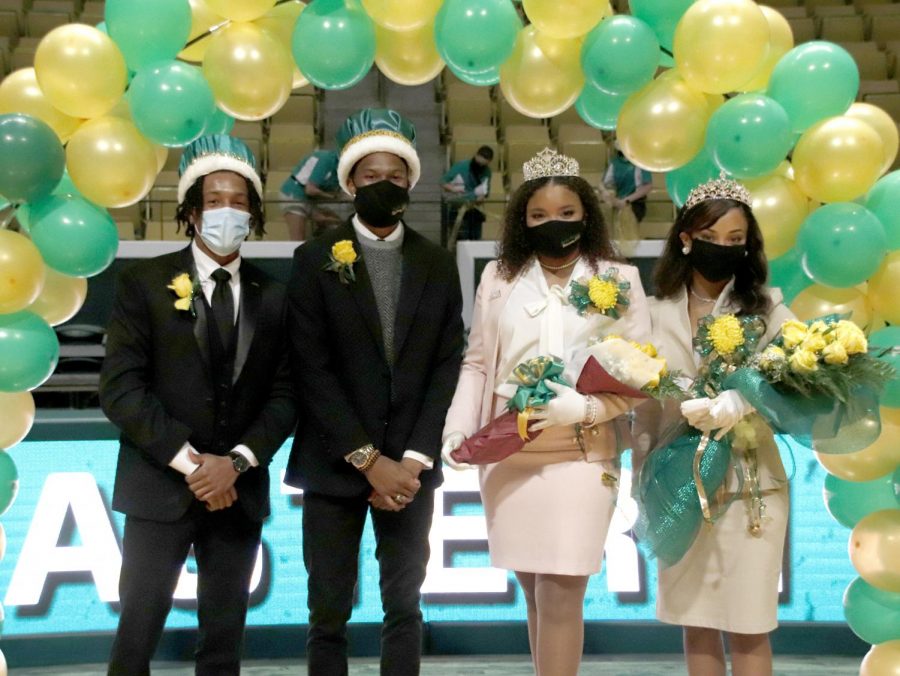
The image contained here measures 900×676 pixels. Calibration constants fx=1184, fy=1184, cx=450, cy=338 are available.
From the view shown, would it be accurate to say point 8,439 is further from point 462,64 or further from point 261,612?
point 462,64

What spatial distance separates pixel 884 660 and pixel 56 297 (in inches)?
99.8

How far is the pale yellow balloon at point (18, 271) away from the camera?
3.12 metres

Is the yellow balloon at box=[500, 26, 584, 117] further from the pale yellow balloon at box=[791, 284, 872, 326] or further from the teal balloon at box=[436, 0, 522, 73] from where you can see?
the pale yellow balloon at box=[791, 284, 872, 326]

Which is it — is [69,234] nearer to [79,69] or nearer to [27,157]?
[27,157]

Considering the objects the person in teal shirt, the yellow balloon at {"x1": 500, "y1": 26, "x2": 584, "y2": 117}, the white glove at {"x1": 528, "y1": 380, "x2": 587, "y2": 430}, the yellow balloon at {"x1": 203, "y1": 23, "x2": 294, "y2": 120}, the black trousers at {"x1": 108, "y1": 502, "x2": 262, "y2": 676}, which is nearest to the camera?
the white glove at {"x1": 528, "y1": 380, "x2": 587, "y2": 430}

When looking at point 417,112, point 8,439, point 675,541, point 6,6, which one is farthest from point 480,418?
point 6,6

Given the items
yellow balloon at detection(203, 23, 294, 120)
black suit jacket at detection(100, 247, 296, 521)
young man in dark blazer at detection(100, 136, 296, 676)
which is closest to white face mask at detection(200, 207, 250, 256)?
young man in dark blazer at detection(100, 136, 296, 676)

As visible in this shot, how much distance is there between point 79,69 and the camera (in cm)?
318

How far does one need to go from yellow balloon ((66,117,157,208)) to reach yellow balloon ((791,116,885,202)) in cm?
184

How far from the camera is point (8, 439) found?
3.32 meters

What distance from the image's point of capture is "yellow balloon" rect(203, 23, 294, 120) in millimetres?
3250

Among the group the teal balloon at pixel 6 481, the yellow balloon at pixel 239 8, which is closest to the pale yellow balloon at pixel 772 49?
the yellow balloon at pixel 239 8

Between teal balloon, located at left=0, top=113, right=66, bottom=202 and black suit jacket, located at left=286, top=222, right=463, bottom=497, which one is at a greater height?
teal balloon, located at left=0, top=113, right=66, bottom=202

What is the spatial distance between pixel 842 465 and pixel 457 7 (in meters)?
1.66
